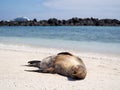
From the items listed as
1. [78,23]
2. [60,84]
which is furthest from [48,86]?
[78,23]

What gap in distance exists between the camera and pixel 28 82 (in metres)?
6.39

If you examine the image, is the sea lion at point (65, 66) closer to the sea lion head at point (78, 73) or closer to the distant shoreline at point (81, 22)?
the sea lion head at point (78, 73)

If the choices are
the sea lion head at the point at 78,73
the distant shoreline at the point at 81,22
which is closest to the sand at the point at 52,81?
the sea lion head at the point at 78,73

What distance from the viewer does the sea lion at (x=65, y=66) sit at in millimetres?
6836

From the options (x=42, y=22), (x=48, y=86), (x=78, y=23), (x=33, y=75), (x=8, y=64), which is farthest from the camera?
(x=42, y=22)

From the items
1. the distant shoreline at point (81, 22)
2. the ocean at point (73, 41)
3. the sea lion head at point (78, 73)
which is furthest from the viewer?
the distant shoreline at point (81, 22)

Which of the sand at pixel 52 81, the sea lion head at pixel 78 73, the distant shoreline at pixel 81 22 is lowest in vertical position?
the distant shoreline at pixel 81 22

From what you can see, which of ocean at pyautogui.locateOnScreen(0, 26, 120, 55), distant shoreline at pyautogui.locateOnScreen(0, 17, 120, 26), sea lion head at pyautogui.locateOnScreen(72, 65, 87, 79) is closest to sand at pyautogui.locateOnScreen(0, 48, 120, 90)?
sea lion head at pyautogui.locateOnScreen(72, 65, 87, 79)

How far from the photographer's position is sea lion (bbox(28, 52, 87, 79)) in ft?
22.4

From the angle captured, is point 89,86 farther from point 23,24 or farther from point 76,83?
point 23,24

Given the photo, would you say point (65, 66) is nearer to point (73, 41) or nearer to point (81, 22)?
point (73, 41)

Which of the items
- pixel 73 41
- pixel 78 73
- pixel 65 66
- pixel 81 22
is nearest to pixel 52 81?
pixel 78 73

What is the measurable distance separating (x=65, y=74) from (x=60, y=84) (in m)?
0.92

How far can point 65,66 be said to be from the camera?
24.1ft
